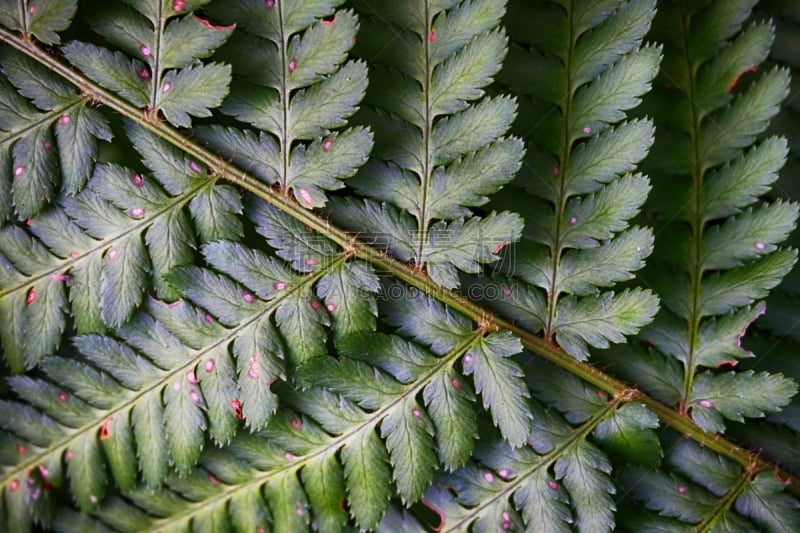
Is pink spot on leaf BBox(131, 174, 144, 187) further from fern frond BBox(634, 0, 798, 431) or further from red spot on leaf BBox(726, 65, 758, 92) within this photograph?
red spot on leaf BBox(726, 65, 758, 92)

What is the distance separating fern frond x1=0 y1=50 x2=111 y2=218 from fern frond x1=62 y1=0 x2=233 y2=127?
81 mm

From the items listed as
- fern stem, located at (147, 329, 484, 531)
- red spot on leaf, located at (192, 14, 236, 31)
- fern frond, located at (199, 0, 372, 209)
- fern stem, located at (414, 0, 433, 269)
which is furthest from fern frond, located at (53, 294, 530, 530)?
red spot on leaf, located at (192, 14, 236, 31)

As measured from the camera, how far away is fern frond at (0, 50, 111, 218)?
1.43 meters

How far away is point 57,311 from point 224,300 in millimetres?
385

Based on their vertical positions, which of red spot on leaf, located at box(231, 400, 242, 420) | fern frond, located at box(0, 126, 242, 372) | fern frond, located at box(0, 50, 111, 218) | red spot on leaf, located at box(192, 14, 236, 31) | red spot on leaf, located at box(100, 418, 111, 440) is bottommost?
red spot on leaf, located at box(100, 418, 111, 440)

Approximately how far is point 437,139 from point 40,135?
0.86m

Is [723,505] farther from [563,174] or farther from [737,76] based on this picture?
[737,76]

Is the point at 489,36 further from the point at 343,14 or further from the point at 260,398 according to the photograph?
the point at 260,398

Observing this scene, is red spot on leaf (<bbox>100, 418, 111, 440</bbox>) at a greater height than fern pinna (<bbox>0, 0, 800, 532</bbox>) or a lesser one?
lesser

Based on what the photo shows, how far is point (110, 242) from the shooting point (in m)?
1.46

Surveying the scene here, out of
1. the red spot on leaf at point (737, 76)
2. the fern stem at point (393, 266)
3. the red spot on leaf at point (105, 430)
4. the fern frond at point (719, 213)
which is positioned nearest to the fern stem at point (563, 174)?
the fern stem at point (393, 266)

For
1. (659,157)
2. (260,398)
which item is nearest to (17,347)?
(260,398)

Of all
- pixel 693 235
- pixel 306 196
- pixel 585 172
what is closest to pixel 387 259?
pixel 306 196

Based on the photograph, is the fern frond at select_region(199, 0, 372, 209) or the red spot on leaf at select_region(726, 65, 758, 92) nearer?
the fern frond at select_region(199, 0, 372, 209)
